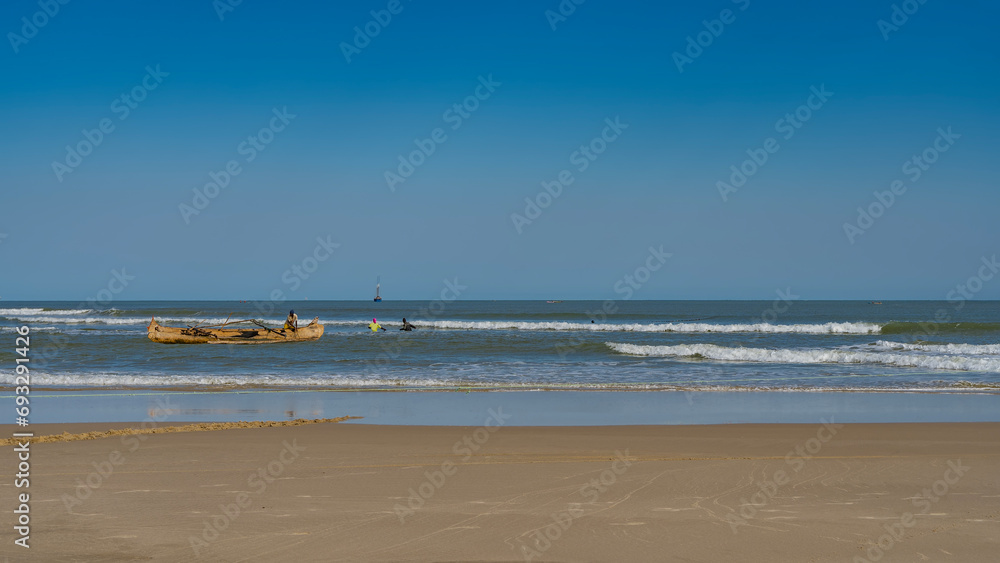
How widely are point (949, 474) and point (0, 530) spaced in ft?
30.1

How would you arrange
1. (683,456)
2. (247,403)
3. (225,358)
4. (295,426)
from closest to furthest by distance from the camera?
(683,456) < (295,426) < (247,403) < (225,358)

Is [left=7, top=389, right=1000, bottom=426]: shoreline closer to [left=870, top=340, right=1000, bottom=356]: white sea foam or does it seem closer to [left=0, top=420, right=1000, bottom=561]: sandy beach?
[left=0, top=420, right=1000, bottom=561]: sandy beach

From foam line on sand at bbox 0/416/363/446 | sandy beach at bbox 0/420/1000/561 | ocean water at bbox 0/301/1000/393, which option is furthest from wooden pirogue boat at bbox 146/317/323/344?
sandy beach at bbox 0/420/1000/561

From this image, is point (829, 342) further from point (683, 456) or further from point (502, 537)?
point (502, 537)

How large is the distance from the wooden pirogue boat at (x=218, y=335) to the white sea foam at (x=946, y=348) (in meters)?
25.8

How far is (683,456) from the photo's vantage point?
884 centimetres

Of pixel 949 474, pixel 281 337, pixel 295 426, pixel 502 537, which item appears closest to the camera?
pixel 502 537

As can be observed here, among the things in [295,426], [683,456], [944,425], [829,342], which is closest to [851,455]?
[683,456]
